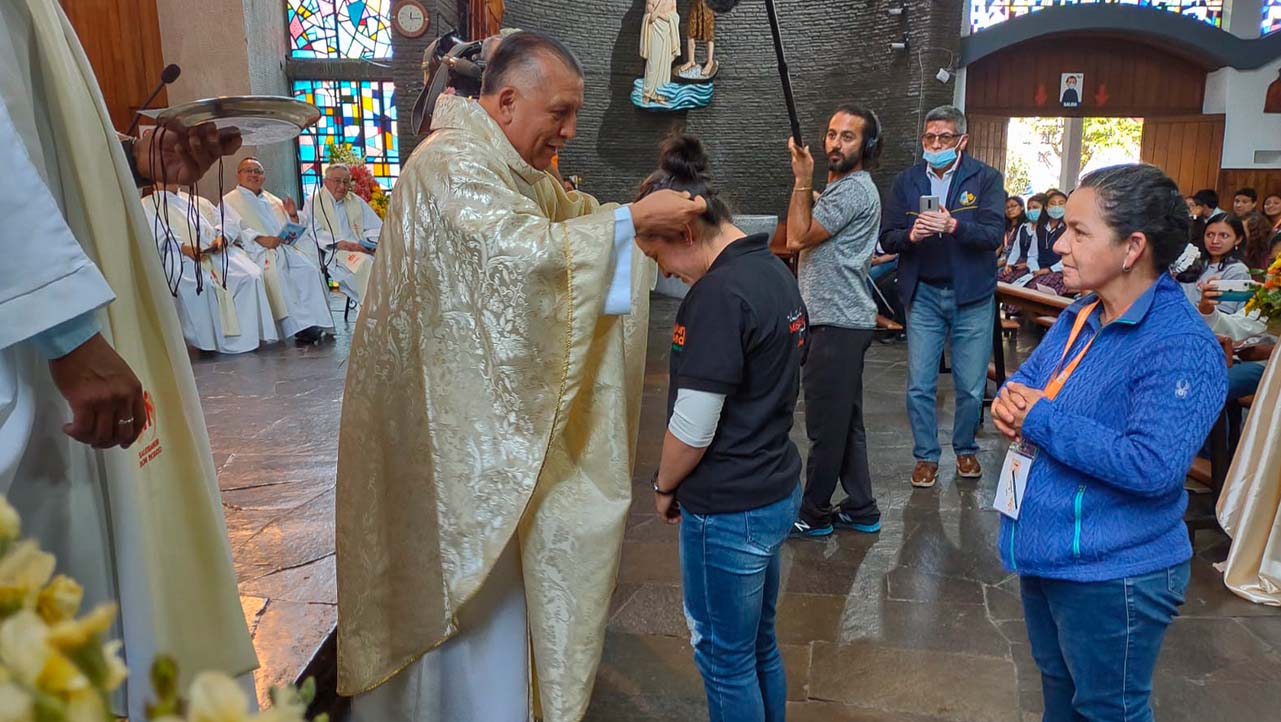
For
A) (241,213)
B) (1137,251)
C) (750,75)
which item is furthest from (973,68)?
(1137,251)

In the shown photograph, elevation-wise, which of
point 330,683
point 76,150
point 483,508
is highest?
point 76,150

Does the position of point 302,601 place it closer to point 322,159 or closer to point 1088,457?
point 1088,457

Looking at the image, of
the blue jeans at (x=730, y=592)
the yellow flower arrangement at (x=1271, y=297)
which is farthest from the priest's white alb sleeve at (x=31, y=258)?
the yellow flower arrangement at (x=1271, y=297)

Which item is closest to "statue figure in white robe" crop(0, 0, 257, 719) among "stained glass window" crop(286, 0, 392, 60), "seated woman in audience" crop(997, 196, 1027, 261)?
"seated woman in audience" crop(997, 196, 1027, 261)

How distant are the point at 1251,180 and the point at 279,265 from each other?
12.3m

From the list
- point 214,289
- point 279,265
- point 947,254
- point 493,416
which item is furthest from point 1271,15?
point 493,416

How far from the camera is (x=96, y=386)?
129 cm

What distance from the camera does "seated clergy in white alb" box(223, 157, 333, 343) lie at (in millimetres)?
7789

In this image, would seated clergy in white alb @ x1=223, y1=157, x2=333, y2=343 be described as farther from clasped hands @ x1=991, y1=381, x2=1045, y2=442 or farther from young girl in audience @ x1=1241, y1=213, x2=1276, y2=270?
clasped hands @ x1=991, y1=381, x2=1045, y2=442

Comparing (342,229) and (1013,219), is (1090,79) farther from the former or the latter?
(342,229)

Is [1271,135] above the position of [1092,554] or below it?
above

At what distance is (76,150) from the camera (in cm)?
143

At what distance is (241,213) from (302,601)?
252 inches

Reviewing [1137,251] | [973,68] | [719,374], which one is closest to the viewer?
[1137,251]
